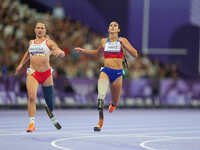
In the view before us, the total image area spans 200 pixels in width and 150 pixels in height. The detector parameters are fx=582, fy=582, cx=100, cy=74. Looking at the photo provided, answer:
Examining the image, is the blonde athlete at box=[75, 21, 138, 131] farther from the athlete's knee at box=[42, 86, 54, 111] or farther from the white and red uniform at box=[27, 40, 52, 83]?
the athlete's knee at box=[42, 86, 54, 111]

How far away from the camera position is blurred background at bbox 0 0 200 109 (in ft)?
71.2

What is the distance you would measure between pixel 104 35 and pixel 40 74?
651 inches

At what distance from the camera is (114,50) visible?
1237cm

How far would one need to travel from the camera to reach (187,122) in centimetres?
1739

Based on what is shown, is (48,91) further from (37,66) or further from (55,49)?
(55,49)

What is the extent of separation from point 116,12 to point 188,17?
3.67 m

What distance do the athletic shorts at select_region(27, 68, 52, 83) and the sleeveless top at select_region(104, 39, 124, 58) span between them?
132 cm

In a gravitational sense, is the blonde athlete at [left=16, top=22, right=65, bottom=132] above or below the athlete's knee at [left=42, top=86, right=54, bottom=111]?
above

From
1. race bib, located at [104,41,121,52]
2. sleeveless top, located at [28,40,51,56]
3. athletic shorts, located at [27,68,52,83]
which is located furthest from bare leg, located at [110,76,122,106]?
sleeveless top, located at [28,40,51,56]

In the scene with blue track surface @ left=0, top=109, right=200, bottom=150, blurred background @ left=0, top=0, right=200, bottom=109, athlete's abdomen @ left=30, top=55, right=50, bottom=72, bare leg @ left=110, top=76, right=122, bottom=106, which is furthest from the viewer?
blurred background @ left=0, top=0, right=200, bottom=109

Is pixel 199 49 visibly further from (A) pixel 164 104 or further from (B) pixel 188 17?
(A) pixel 164 104

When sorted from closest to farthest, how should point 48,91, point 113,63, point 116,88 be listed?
1. point 48,91
2. point 113,63
3. point 116,88

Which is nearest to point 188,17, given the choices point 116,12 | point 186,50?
point 186,50

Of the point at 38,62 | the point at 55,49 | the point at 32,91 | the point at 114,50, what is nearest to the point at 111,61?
the point at 114,50
